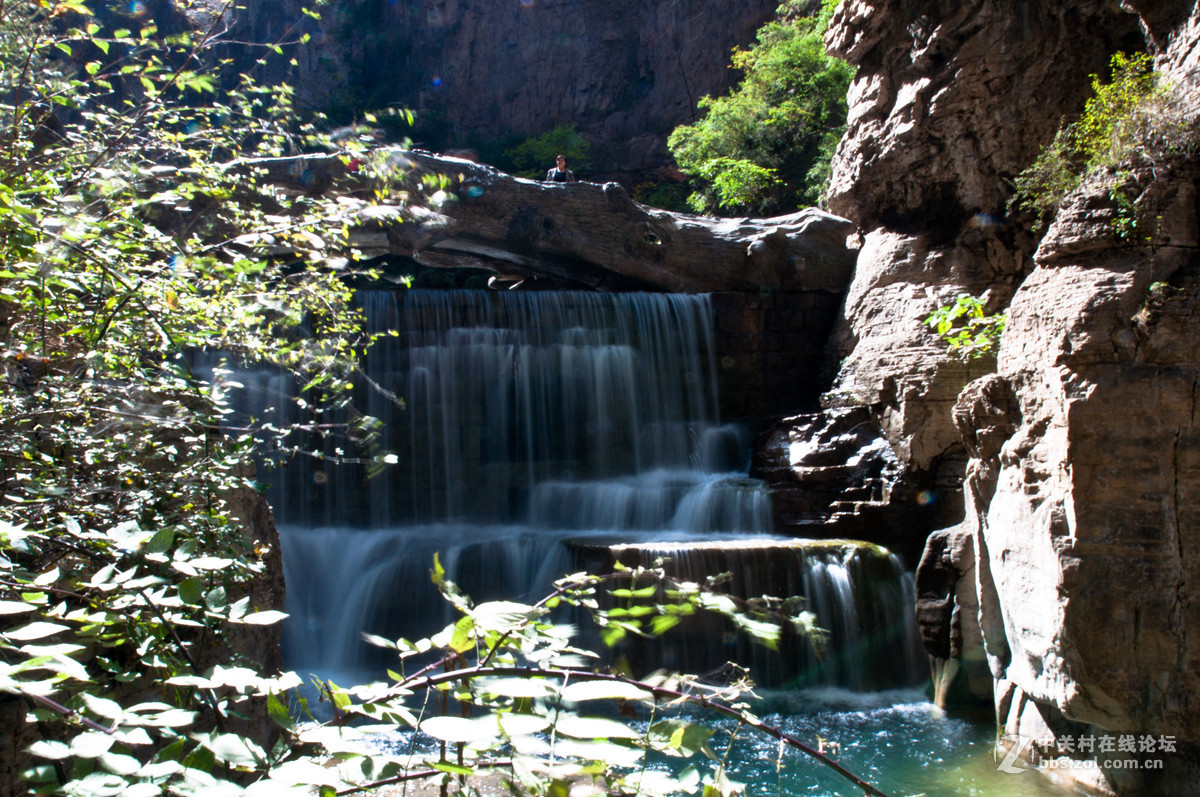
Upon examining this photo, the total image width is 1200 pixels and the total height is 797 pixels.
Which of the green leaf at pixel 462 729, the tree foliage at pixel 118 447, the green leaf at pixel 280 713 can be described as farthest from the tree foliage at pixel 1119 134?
the green leaf at pixel 280 713

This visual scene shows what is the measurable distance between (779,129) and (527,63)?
13292 mm

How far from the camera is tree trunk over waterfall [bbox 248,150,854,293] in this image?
1220 cm

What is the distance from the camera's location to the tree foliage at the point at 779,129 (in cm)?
1681

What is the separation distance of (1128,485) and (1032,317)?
1.09 metres

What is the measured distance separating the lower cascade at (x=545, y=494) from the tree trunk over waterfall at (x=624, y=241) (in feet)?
2.85

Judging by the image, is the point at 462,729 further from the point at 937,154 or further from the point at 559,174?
the point at 559,174

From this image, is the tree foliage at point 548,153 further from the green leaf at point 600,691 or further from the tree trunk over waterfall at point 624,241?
the green leaf at point 600,691

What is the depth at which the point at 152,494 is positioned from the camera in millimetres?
2139

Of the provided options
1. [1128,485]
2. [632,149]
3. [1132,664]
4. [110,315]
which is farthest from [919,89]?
[632,149]

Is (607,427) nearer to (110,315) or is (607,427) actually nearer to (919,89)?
(919,89)

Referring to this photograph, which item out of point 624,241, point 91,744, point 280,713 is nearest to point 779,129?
point 624,241

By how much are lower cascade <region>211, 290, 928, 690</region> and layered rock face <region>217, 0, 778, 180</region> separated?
14.3 m

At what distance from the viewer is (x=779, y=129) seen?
17.5 metres

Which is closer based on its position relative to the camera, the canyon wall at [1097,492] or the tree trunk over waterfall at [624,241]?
the canyon wall at [1097,492]
